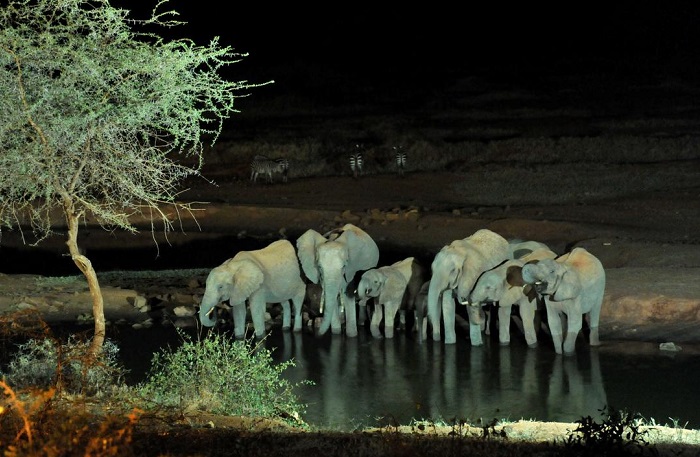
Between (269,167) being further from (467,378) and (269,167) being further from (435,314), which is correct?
(467,378)

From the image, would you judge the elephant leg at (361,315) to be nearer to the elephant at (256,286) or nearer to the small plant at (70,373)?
the elephant at (256,286)

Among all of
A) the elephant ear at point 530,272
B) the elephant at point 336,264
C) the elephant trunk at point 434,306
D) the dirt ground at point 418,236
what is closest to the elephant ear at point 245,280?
the elephant at point 336,264

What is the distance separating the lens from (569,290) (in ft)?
47.3

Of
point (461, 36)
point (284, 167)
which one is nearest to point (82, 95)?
point (284, 167)

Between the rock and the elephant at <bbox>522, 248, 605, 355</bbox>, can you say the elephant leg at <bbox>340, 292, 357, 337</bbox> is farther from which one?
the elephant at <bbox>522, 248, 605, 355</bbox>

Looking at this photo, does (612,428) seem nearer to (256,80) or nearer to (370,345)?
(370,345)

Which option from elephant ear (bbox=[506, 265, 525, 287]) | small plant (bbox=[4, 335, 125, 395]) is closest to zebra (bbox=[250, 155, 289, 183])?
elephant ear (bbox=[506, 265, 525, 287])

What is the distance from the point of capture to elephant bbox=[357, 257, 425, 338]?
15.7 metres

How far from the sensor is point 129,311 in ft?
58.3

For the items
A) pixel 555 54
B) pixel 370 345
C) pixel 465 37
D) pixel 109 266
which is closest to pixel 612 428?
pixel 370 345

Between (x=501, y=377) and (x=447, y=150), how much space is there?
25827mm

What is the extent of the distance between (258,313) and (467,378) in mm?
3813

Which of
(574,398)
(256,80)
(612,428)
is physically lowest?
(574,398)

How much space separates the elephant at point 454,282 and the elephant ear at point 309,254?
6.53ft
